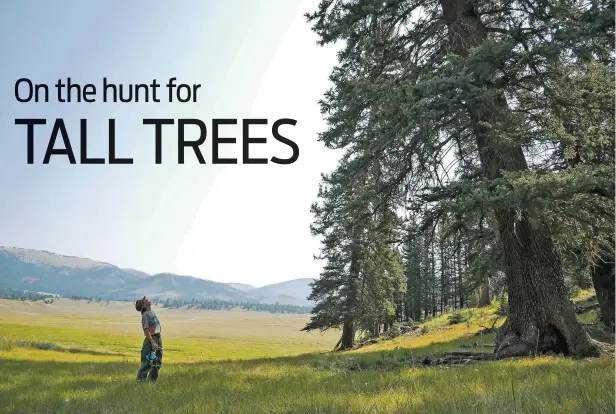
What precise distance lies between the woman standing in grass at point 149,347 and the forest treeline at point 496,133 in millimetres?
5176

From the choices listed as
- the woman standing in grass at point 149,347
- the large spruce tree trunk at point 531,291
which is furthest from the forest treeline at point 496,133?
the woman standing in grass at point 149,347

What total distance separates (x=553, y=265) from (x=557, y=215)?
2325mm

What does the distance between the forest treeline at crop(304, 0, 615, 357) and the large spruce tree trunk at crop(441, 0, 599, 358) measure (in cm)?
3

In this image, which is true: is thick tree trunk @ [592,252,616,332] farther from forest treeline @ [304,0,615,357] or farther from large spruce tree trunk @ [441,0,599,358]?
large spruce tree trunk @ [441,0,599,358]

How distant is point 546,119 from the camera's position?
33.8ft

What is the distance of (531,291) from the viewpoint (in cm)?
1032

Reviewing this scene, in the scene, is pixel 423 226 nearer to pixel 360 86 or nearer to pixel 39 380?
pixel 360 86

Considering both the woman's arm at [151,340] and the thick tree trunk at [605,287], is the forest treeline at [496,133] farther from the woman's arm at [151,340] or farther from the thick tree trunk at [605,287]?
the woman's arm at [151,340]

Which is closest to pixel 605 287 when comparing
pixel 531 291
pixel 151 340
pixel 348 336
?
pixel 531 291

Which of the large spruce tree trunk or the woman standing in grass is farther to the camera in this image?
the woman standing in grass

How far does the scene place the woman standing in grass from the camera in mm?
10259

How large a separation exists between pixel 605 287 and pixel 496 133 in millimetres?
10858

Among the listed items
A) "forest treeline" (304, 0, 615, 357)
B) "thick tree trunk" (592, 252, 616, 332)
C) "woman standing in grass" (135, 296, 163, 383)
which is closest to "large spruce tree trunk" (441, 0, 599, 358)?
"forest treeline" (304, 0, 615, 357)

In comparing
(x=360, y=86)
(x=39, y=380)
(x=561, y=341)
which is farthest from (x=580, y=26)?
(x=39, y=380)
